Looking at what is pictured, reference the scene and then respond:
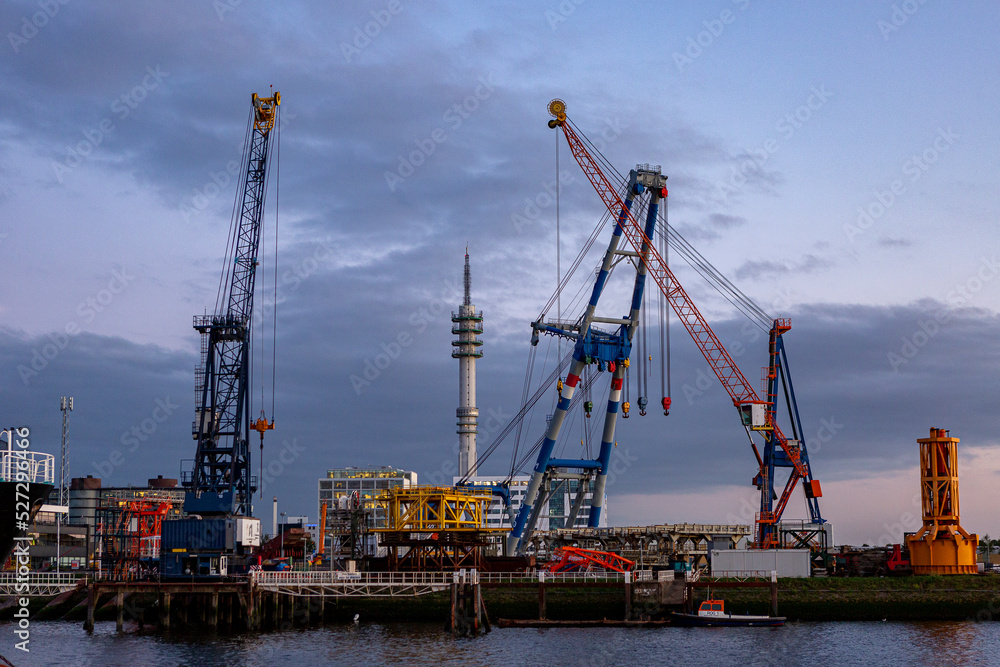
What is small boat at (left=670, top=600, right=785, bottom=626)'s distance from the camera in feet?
210

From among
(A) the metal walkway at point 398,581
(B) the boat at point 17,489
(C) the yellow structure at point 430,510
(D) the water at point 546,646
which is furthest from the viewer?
(C) the yellow structure at point 430,510

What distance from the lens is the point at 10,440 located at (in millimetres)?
32250

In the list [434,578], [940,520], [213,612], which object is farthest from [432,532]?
[940,520]

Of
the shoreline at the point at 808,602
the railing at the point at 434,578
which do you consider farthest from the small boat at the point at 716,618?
the railing at the point at 434,578

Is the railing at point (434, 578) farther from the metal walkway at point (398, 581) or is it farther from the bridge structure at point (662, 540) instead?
the bridge structure at point (662, 540)

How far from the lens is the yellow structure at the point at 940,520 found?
240 ft

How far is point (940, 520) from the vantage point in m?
73.9

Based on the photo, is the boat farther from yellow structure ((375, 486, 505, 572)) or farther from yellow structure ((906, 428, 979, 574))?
yellow structure ((906, 428, 979, 574))

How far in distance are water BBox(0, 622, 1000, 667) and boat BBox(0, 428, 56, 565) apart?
900 inches

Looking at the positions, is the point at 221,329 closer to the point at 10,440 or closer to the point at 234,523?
the point at 234,523

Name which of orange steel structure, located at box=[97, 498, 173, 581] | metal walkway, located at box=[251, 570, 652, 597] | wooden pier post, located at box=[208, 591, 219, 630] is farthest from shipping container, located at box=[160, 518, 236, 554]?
metal walkway, located at box=[251, 570, 652, 597]

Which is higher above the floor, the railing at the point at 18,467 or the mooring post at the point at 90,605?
the railing at the point at 18,467

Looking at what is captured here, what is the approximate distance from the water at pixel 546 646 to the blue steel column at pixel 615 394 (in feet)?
105

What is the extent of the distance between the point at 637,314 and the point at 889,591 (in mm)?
36064
